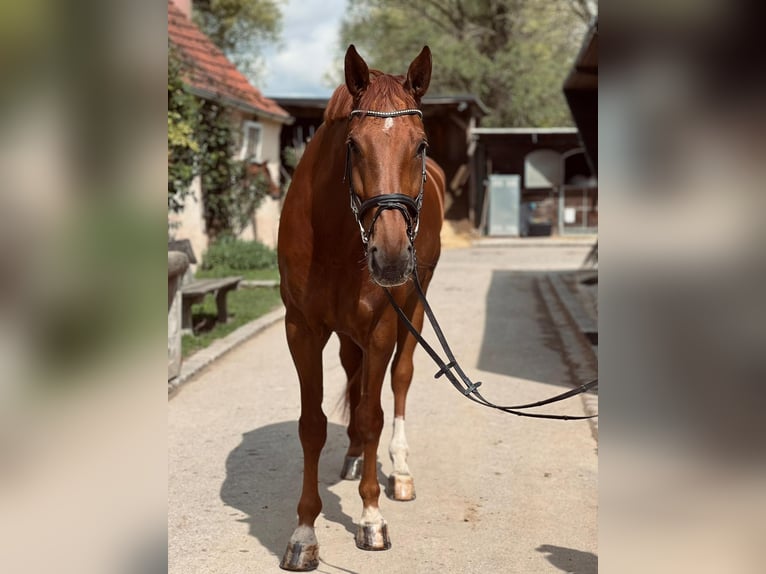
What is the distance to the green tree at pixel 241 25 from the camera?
1277 inches

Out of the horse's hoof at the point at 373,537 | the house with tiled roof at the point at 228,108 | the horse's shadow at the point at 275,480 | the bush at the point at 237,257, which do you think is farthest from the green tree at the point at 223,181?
the horse's hoof at the point at 373,537

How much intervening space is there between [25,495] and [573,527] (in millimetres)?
2947

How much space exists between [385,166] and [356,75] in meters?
0.47

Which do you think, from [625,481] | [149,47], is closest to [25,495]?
[149,47]

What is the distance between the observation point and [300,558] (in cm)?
364

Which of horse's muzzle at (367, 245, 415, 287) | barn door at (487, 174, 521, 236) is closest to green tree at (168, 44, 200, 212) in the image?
horse's muzzle at (367, 245, 415, 287)

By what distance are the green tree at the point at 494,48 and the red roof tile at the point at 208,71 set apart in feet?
50.6

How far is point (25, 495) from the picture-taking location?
71.2 inches

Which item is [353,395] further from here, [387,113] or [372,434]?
[387,113]

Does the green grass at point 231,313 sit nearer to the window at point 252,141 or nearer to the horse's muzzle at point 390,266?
the horse's muzzle at point 390,266

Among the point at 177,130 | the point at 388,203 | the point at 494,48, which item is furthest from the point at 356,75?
the point at 494,48

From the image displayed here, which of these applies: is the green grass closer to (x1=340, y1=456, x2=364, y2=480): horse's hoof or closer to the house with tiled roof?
the house with tiled roof

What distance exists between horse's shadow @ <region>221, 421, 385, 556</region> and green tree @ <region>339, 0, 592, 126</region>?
97.9ft

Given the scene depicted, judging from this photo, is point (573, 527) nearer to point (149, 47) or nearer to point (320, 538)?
point (320, 538)
